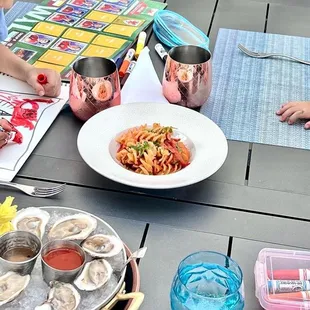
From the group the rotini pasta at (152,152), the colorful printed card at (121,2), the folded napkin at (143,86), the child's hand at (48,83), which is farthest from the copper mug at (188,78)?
the colorful printed card at (121,2)

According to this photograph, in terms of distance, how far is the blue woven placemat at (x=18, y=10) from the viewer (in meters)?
1.80

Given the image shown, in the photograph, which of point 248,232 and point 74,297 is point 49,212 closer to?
point 74,297

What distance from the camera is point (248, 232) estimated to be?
1.12m

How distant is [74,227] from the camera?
3.29 ft

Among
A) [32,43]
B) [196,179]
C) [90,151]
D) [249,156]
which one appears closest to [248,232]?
[196,179]

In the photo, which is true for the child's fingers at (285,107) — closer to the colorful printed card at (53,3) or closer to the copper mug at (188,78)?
the copper mug at (188,78)

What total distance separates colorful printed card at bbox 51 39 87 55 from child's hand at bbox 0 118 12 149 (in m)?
0.40

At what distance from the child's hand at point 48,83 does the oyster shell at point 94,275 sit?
62 cm

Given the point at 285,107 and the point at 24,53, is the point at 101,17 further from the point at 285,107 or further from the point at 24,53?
the point at 285,107

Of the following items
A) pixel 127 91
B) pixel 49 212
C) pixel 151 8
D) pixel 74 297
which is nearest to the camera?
pixel 74 297

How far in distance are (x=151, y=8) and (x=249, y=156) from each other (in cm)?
75

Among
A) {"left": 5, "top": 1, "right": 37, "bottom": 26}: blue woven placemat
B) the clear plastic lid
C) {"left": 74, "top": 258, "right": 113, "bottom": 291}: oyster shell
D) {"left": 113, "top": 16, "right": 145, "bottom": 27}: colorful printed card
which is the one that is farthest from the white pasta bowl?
{"left": 5, "top": 1, "right": 37, "bottom": 26}: blue woven placemat

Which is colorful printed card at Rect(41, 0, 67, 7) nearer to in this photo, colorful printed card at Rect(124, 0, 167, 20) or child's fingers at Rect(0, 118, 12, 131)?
colorful printed card at Rect(124, 0, 167, 20)

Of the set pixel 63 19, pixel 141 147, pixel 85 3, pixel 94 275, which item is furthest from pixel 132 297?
pixel 85 3
